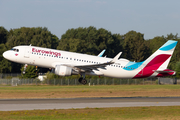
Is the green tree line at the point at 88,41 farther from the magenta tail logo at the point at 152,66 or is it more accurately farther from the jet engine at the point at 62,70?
the jet engine at the point at 62,70

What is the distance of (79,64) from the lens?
137 feet

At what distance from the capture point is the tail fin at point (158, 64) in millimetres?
45844

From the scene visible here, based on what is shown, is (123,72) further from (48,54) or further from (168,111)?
(168,111)

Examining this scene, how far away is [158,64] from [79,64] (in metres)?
13.0

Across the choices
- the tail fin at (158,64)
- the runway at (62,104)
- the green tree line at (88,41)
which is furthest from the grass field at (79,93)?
the green tree line at (88,41)

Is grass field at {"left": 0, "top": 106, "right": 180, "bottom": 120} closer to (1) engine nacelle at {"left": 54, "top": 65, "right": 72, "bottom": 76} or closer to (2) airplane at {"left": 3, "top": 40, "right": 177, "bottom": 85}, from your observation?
(2) airplane at {"left": 3, "top": 40, "right": 177, "bottom": 85}

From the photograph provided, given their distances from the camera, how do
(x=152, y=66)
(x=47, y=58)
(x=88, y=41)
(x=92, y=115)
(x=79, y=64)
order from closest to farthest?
(x=92, y=115)
(x=47, y=58)
(x=79, y=64)
(x=152, y=66)
(x=88, y=41)

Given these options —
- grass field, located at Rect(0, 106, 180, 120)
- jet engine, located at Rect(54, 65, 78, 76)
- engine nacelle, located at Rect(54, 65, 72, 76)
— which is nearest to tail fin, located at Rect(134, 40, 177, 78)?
jet engine, located at Rect(54, 65, 78, 76)

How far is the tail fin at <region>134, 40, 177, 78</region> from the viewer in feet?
150

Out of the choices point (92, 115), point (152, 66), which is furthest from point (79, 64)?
point (92, 115)

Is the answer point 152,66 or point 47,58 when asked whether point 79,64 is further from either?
point 152,66

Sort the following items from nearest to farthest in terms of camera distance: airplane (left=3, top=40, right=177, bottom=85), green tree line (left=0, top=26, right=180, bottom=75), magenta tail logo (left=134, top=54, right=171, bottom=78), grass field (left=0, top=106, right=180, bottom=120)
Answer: grass field (left=0, top=106, right=180, bottom=120), airplane (left=3, top=40, right=177, bottom=85), magenta tail logo (left=134, top=54, right=171, bottom=78), green tree line (left=0, top=26, right=180, bottom=75)

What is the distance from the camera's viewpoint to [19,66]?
109 metres

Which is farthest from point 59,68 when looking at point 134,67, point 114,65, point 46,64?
point 134,67
